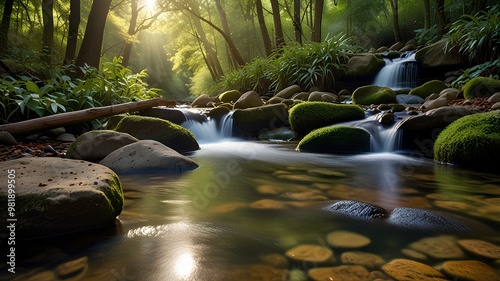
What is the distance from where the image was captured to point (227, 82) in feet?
44.3

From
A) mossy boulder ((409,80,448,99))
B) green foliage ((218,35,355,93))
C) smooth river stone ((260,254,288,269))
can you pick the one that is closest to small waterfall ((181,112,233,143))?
green foliage ((218,35,355,93))

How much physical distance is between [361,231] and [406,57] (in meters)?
10.6

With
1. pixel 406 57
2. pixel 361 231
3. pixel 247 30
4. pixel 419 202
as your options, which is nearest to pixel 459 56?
pixel 406 57

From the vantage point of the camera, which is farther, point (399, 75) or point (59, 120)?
point (399, 75)

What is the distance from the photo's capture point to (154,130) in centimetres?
502

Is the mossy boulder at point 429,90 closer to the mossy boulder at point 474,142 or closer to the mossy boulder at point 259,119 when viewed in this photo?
the mossy boulder at point 259,119

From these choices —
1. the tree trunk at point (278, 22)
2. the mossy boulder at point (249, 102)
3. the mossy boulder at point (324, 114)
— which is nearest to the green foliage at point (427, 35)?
the tree trunk at point (278, 22)

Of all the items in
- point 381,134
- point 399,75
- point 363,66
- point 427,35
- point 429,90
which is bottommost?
point 381,134

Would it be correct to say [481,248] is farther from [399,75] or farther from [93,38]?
[399,75]

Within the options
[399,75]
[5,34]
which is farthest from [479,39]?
[5,34]

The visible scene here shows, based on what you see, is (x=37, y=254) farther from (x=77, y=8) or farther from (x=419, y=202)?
(x=77, y=8)

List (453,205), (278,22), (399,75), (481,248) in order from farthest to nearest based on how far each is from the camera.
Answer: (278,22) → (399,75) → (453,205) → (481,248)

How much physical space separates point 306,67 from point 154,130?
22.3 feet

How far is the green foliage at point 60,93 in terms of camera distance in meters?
Result: 4.91
